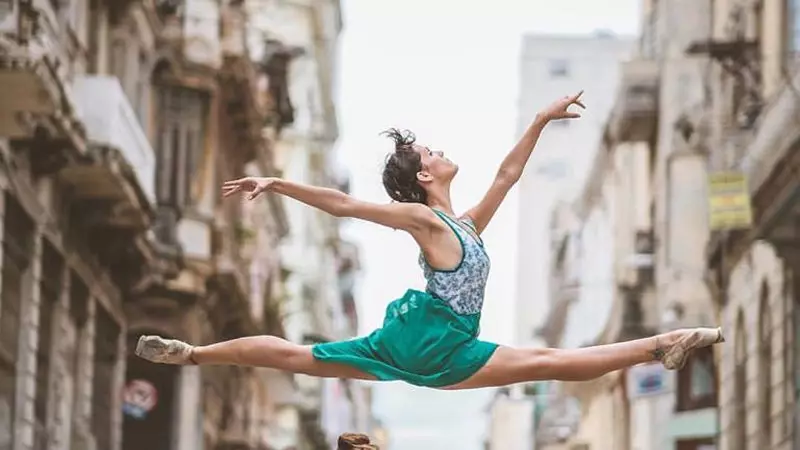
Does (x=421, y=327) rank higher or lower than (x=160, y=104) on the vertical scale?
lower

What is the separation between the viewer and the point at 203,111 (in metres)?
47.9

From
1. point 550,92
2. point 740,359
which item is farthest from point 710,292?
point 550,92

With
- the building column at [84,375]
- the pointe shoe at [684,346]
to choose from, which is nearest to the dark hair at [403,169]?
the pointe shoe at [684,346]

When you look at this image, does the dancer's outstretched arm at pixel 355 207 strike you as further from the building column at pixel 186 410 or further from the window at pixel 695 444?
the window at pixel 695 444

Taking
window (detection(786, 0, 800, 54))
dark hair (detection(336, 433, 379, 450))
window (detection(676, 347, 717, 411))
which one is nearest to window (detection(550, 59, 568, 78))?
window (detection(676, 347, 717, 411))

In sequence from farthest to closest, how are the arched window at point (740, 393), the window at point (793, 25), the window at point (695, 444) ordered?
1. the window at point (695, 444)
2. the arched window at point (740, 393)
3. the window at point (793, 25)

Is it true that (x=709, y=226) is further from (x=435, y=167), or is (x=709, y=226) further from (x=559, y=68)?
(x=559, y=68)

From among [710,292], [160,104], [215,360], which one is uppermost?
[160,104]

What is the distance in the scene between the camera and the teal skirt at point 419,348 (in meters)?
12.0

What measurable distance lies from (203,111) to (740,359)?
11121 millimetres

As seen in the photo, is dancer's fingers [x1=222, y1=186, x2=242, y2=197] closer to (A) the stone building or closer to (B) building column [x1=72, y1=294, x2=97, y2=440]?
(A) the stone building

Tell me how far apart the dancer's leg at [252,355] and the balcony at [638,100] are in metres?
48.4

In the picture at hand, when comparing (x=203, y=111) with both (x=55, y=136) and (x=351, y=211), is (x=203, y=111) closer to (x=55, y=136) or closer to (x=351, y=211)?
(x=55, y=136)

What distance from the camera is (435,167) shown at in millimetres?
12492
